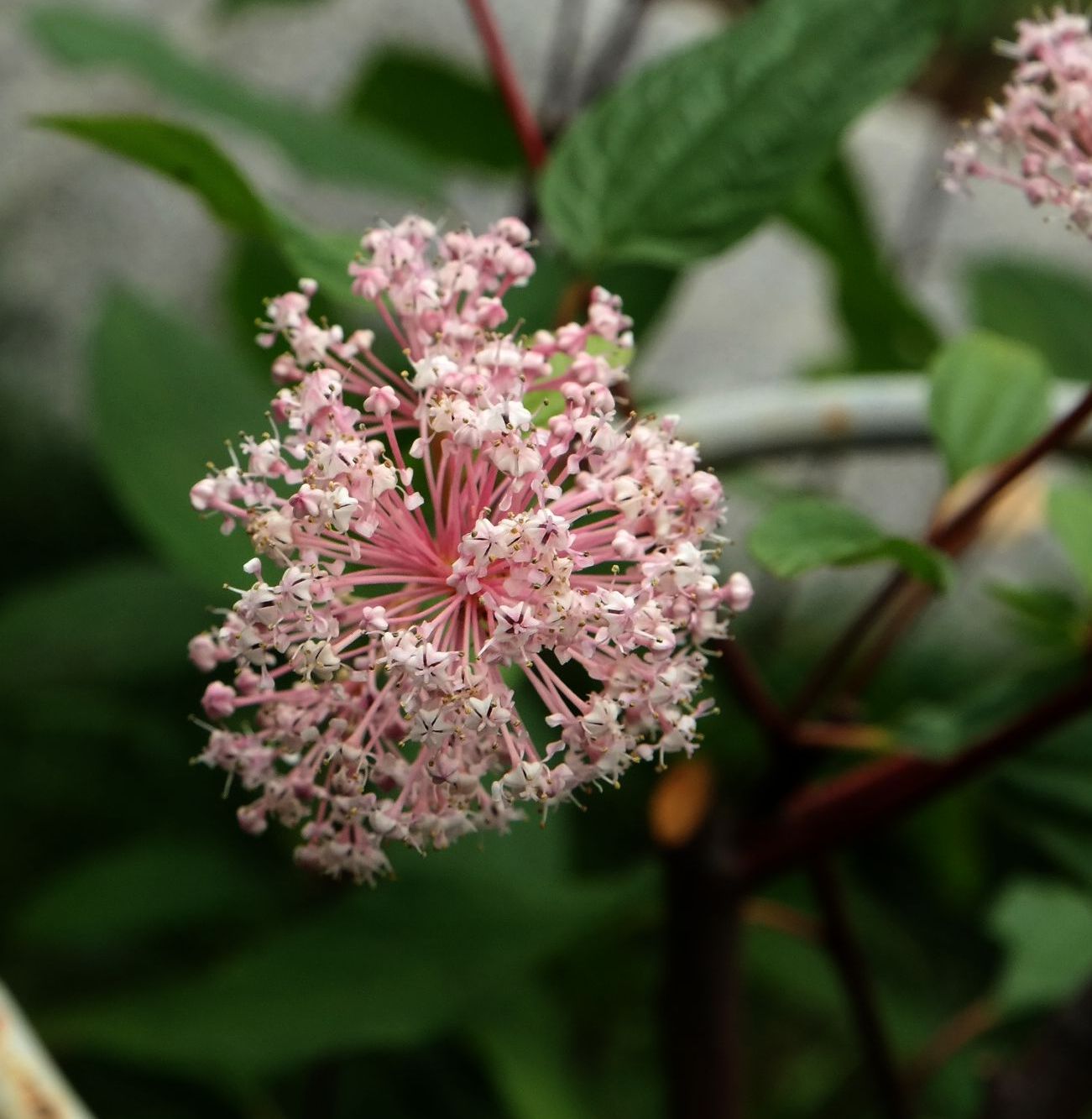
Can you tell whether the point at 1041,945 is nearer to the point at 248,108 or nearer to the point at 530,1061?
the point at 530,1061

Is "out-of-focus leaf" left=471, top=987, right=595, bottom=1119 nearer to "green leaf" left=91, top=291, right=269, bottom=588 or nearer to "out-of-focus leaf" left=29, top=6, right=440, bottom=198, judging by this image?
"green leaf" left=91, top=291, right=269, bottom=588

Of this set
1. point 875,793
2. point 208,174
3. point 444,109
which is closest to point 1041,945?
point 875,793

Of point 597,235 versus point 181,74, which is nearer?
point 597,235

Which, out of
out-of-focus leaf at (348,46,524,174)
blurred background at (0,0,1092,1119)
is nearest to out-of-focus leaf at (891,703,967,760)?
blurred background at (0,0,1092,1119)

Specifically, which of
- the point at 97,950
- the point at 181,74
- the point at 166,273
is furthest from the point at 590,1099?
the point at 166,273

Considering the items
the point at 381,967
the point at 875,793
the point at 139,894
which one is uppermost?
the point at 875,793

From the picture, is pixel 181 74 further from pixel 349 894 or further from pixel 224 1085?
pixel 224 1085

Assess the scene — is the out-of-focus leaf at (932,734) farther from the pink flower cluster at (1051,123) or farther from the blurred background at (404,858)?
the pink flower cluster at (1051,123)

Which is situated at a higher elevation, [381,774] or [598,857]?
[381,774]
